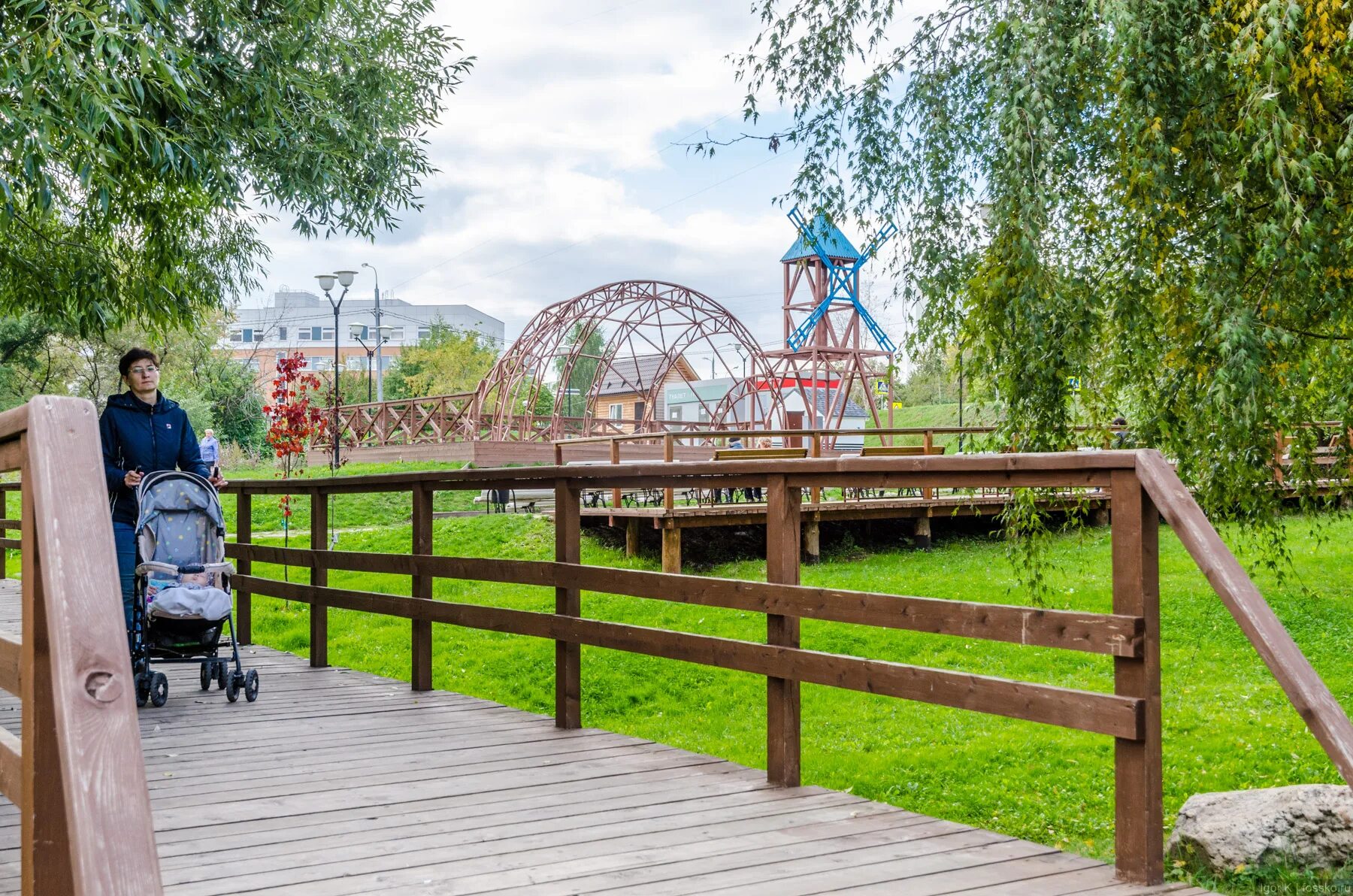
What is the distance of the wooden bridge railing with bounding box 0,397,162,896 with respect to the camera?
137 centimetres

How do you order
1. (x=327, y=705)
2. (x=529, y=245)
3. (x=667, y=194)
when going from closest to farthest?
(x=327, y=705)
(x=667, y=194)
(x=529, y=245)

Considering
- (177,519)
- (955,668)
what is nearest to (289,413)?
(177,519)

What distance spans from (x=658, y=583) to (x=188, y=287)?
7.13m

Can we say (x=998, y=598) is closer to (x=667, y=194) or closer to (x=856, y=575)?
(x=856, y=575)

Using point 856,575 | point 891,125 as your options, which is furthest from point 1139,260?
point 856,575

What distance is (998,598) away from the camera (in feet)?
39.4

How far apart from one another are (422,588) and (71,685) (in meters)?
4.59

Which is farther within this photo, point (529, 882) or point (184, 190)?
point (184, 190)

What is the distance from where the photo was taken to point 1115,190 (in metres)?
6.49

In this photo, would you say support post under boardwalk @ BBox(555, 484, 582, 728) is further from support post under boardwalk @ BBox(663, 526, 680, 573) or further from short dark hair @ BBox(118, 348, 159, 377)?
support post under boardwalk @ BBox(663, 526, 680, 573)

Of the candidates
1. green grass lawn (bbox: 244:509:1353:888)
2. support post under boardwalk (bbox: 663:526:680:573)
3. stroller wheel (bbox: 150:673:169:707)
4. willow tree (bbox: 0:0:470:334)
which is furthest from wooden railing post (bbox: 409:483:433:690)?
support post under boardwalk (bbox: 663:526:680:573)

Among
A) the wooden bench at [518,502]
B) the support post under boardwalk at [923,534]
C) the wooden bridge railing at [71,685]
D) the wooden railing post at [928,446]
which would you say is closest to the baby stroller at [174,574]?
the wooden bridge railing at [71,685]

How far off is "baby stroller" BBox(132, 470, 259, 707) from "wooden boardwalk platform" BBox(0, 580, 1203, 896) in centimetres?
50

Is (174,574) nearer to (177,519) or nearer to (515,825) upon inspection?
(177,519)
